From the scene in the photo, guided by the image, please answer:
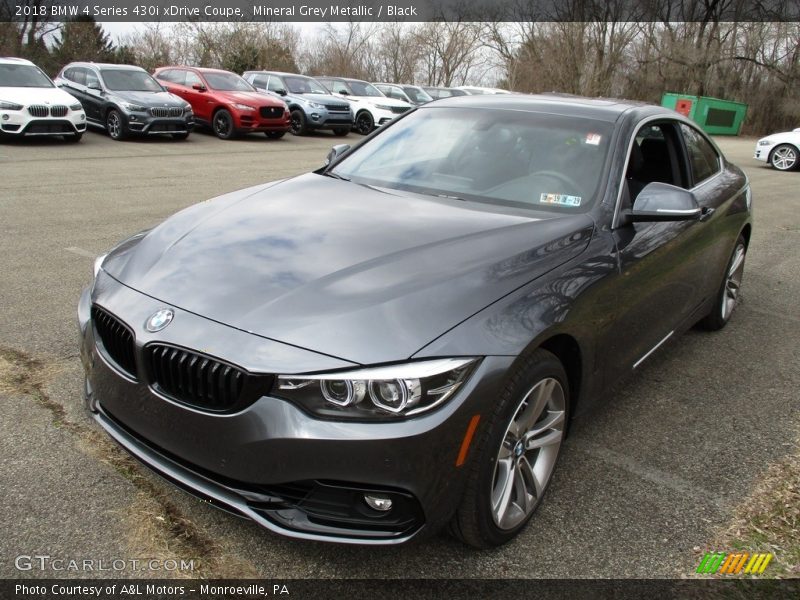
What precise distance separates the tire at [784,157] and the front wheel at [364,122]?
38.0 ft

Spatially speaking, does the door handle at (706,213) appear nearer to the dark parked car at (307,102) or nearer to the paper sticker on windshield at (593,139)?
the paper sticker on windshield at (593,139)

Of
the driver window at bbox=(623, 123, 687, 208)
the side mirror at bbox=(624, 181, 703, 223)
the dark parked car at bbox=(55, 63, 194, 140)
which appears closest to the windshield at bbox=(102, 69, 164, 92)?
the dark parked car at bbox=(55, 63, 194, 140)

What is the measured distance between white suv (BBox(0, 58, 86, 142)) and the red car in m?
3.83

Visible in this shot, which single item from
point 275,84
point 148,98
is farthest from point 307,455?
point 275,84

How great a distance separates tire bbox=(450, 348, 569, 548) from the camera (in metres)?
2.29

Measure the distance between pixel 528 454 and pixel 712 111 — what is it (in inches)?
1563

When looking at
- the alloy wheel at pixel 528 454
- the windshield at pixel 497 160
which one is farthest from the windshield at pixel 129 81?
the alloy wheel at pixel 528 454

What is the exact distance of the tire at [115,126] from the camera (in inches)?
608

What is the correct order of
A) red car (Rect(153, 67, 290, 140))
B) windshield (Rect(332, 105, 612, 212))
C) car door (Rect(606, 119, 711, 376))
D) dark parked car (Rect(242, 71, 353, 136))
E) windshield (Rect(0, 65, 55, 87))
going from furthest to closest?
dark parked car (Rect(242, 71, 353, 136)) → red car (Rect(153, 67, 290, 140)) → windshield (Rect(0, 65, 55, 87)) → windshield (Rect(332, 105, 612, 212)) → car door (Rect(606, 119, 711, 376))

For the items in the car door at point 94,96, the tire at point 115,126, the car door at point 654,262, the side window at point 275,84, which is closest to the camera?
the car door at point 654,262

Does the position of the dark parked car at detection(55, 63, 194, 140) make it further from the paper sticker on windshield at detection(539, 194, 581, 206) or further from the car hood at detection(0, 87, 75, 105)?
the paper sticker on windshield at detection(539, 194, 581, 206)

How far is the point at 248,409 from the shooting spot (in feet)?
7.04

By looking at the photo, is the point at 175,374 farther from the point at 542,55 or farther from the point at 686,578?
the point at 542,55

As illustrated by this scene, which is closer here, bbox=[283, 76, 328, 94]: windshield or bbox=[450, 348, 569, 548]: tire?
bbox=[450, 348, 569, 548]: tire
